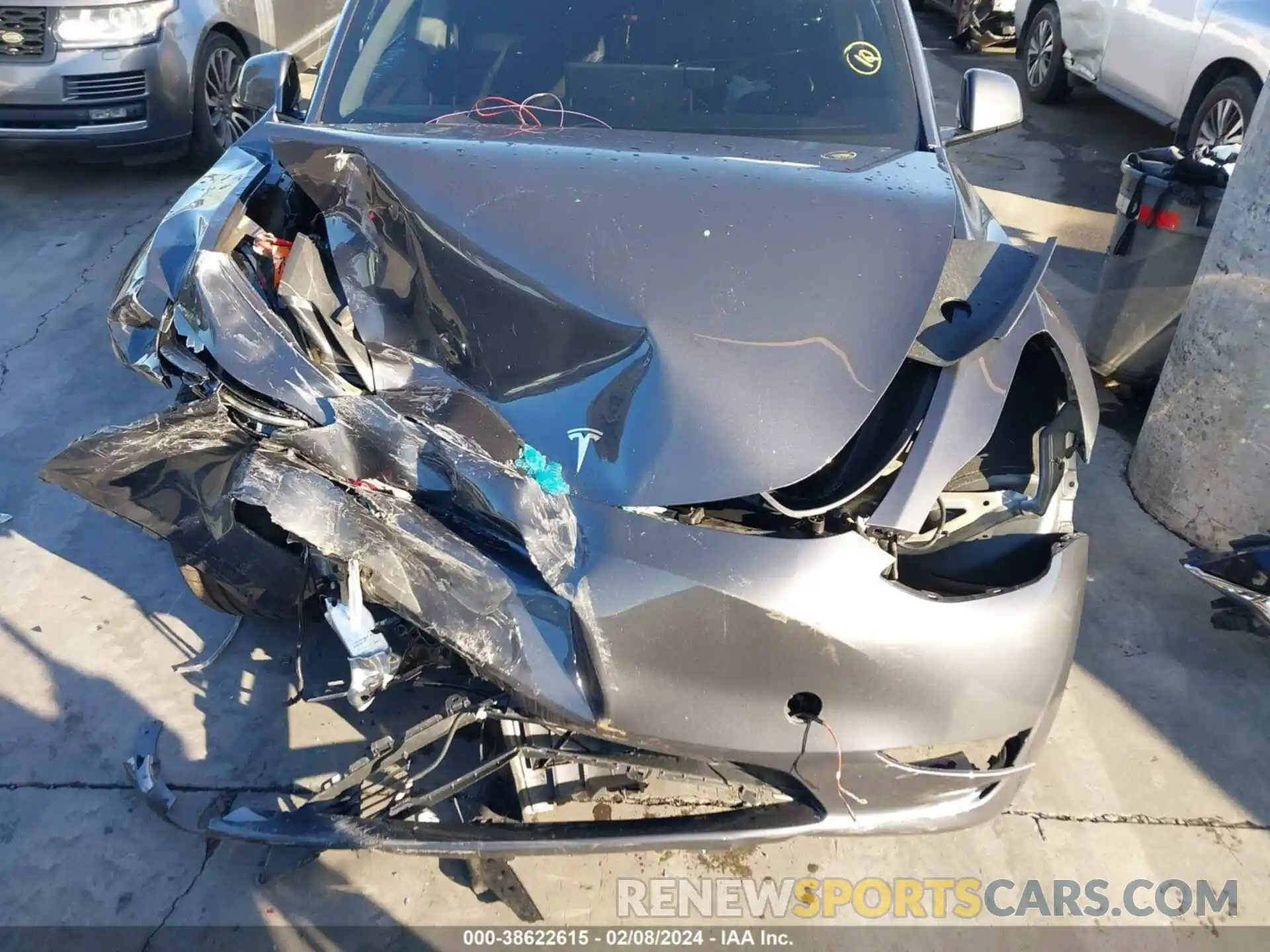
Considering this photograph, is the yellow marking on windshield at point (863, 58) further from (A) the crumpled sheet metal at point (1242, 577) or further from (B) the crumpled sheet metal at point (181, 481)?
(B) the crumpled sheet metal at point (181, 481)

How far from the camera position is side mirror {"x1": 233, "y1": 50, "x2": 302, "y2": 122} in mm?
3242

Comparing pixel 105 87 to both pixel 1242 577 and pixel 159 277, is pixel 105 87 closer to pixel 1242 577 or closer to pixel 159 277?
pixel 159 277

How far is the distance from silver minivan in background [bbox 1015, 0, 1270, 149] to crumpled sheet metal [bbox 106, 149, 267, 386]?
5.02 metres

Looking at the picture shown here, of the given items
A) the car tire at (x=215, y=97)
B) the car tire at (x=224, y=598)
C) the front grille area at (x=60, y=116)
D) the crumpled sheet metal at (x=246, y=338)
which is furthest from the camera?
the car tire at (x=215, y=97)

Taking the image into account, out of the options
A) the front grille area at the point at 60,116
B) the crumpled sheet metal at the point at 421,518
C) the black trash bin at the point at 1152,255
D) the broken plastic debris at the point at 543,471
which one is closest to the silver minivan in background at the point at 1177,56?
the black trash bin at the point at 1152,255

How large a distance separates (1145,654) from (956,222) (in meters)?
1.56

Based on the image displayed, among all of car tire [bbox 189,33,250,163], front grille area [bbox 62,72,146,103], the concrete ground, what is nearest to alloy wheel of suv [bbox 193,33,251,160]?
car tire [bbox 189,33,250,163]

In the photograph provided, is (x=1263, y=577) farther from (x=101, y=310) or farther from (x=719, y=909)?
(x=101, y=310)

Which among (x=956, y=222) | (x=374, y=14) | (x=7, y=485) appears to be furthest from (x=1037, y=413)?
(x=7, y=485)

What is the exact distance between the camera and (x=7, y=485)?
3.53 metres

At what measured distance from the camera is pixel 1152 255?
396 centimetres

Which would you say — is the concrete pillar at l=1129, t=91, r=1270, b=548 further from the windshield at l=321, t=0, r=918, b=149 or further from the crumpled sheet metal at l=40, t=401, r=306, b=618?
the crumpled sheet metal at l=40, t=401, r=306, b=618

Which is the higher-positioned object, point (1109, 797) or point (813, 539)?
point (813, 539)

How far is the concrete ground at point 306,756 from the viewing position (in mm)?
2270
